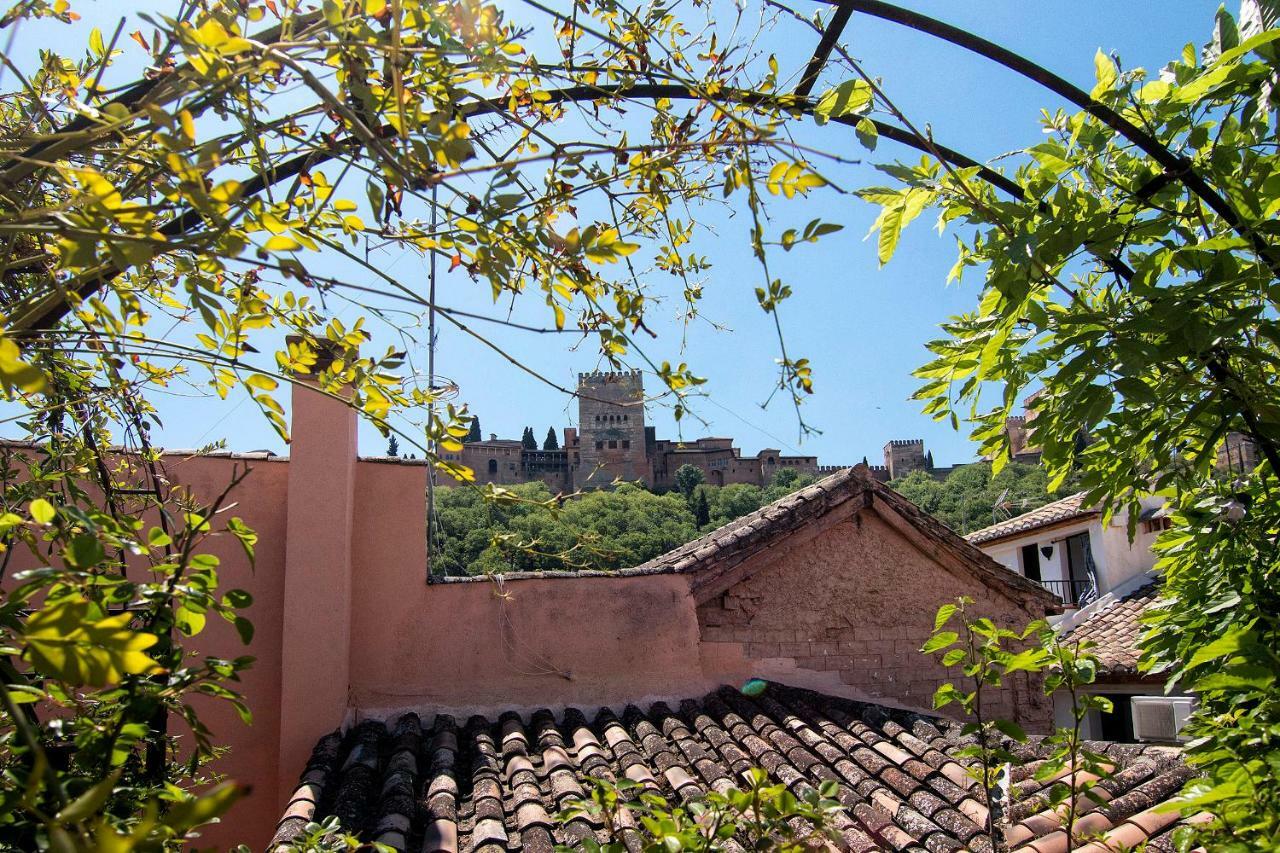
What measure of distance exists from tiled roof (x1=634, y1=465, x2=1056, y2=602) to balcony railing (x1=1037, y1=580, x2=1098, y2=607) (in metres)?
14.9

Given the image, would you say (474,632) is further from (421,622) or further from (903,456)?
(903,456)

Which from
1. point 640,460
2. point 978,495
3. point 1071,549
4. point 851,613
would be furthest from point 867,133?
point 640,460

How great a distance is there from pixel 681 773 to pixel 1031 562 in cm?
2044

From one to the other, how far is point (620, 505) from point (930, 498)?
94.4ft

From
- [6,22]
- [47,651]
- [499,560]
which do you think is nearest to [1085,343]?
[499,560]

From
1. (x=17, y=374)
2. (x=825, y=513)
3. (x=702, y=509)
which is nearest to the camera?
(x=17, y=374)

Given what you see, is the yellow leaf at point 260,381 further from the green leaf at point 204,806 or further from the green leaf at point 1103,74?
the green leaf at point 1103,74

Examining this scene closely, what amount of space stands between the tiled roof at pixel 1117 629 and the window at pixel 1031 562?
3679mm

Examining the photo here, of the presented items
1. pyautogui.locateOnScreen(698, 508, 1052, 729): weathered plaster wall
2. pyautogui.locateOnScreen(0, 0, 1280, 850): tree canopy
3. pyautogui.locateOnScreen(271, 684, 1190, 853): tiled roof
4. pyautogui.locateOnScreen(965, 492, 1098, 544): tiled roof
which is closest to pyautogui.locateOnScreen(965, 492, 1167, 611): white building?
pyautogui.locateOnScreen(965, 492, 1098, 544): tiled roof

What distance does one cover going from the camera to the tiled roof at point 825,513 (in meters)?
6.68

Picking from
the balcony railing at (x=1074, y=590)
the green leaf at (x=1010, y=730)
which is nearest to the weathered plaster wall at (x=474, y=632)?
the green leaf at (x=1010, y=730)

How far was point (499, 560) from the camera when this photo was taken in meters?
2.87

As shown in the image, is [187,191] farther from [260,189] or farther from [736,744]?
[736,744]

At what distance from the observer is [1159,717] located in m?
4.93
